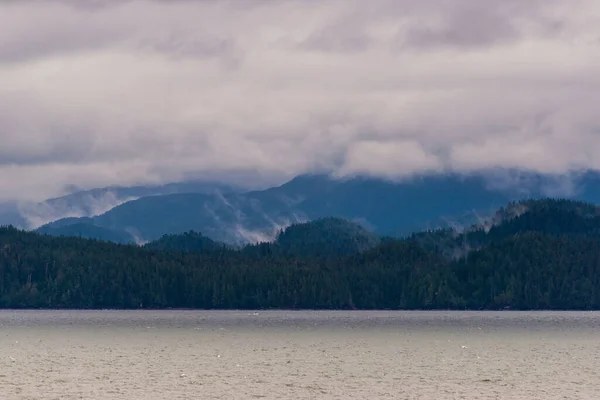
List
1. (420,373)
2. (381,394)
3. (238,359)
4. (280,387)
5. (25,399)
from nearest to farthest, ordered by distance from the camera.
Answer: (25,399)
(381,394)
(280,387)
(420,373)
(238,359)

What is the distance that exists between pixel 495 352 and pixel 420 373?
47.7m

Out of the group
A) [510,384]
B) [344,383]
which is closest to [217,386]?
[344,383]

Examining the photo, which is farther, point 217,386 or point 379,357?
point 379,357

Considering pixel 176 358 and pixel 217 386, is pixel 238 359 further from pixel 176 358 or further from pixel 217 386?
pixel 217 386

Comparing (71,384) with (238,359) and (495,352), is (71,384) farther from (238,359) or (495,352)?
(495,352)

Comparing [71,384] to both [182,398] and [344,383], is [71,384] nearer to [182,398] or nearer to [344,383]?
[182,398]

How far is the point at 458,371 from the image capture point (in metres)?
144

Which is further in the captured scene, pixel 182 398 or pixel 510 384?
pixel 510 384

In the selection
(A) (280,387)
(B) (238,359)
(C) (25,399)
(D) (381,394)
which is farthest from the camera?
(B) (238,359)

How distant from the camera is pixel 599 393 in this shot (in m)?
117

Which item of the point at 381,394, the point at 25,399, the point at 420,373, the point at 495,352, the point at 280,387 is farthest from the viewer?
the point at 495,352

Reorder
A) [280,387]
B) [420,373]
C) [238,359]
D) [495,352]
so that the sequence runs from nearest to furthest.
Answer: [280,387] → [420,373] → [238,359] → [495,352]

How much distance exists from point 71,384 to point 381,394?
3567 centimetres

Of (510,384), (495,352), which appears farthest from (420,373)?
(495,352)
